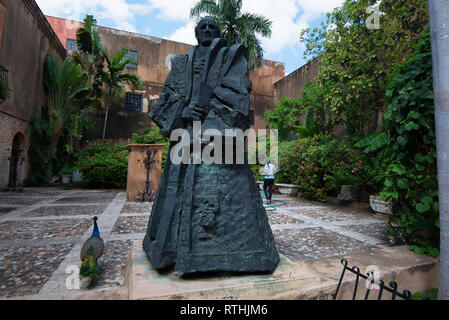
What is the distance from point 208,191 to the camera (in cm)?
203

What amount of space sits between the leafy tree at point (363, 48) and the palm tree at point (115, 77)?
11.0 metres

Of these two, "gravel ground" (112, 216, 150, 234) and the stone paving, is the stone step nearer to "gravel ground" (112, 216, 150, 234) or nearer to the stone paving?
the stone paving

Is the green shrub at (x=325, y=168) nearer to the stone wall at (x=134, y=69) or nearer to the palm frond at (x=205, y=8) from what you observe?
the palm frond at (x=205, y=8)

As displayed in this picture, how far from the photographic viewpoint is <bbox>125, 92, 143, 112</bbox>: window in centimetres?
1645

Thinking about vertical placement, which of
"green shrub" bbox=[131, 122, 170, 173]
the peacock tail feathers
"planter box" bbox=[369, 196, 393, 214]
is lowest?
the peacock tail feathers

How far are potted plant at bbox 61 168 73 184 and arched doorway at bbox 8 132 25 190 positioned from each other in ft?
6.87

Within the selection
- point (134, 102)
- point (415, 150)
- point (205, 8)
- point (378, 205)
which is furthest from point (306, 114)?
point (134, 102)

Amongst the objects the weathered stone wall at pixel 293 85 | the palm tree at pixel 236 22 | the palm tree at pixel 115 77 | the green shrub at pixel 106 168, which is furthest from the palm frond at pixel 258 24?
the green shrub at pixel 106 168

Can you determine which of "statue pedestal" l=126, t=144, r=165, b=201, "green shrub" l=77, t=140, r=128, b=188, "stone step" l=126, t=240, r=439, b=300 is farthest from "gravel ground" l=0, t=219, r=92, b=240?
"green shrub" l=77, t=140, r=128, b=188

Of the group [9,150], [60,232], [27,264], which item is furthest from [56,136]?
[27,264]

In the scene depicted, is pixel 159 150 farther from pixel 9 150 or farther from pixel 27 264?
pixel 9 150

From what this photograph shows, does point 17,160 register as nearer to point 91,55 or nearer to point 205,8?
point 91,55

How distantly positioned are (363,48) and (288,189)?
18.3 feet
